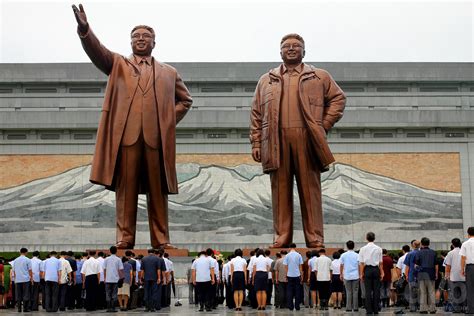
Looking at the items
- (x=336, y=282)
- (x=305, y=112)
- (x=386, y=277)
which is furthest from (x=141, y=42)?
(x=386, y=277)

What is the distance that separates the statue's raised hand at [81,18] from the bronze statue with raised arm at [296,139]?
3.18 meters

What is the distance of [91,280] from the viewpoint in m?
11.1

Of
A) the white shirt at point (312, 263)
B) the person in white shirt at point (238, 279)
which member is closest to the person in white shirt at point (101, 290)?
the person in white shirt at point (238, 279)

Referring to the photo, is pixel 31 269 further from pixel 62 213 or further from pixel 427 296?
pixel 62 213

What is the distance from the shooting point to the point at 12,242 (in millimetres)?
29469

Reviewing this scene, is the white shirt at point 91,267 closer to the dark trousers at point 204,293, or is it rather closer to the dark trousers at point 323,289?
the dark trousers at point 204,293

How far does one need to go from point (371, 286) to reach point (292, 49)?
166 inches

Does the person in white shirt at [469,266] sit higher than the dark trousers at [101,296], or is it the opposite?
the person in white shirt at [469,266]

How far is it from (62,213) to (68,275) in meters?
18.8

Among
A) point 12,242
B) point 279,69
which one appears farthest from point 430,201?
point 279,69

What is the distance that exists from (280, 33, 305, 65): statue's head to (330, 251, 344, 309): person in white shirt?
330 centimetres

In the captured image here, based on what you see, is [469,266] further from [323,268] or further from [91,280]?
[91,280]

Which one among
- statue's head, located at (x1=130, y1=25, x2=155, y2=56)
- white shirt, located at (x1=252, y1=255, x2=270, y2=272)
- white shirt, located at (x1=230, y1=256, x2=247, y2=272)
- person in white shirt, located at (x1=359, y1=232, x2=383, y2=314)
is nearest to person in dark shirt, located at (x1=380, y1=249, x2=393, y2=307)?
white shirt, located at (x1=252, y1=255, x2=270, y2=272)

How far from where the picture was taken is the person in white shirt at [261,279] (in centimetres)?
1088
